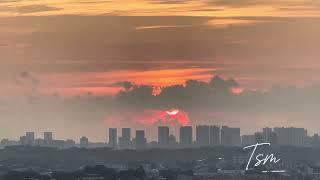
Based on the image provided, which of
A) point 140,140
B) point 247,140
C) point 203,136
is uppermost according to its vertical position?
point 203,136

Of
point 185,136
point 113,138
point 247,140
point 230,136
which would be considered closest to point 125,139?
point 113,138

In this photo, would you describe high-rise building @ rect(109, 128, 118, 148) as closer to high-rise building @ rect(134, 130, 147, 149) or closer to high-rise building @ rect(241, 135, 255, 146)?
Answer: high-rise building @ rect(134, 130, 147, 149)

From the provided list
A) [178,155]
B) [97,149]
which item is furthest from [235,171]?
[97,149]

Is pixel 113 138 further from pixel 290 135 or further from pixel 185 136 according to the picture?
pixel 290 135

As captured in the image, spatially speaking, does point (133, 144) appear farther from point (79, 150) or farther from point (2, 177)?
point (2, 177)

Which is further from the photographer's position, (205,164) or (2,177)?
(205,164)

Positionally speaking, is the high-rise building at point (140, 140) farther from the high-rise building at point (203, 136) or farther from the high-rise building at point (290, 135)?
the high-rise building at point (290, 135)

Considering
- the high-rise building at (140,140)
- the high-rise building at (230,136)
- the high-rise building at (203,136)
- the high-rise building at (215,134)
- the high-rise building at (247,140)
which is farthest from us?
the high-rise building at (215,134)
